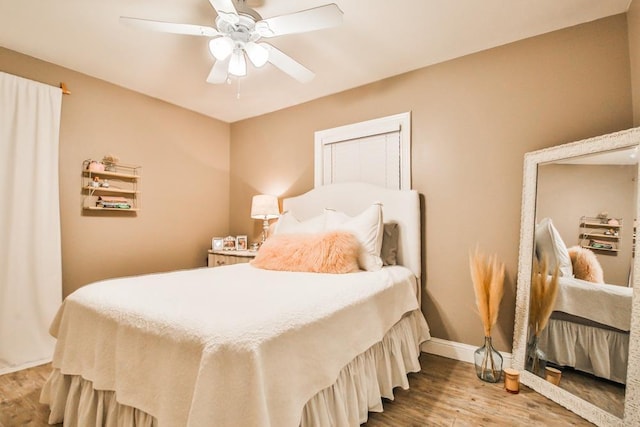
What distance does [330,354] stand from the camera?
1359mm

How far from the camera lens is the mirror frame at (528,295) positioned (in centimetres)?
154

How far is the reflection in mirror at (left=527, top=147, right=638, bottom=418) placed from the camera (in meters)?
1.67

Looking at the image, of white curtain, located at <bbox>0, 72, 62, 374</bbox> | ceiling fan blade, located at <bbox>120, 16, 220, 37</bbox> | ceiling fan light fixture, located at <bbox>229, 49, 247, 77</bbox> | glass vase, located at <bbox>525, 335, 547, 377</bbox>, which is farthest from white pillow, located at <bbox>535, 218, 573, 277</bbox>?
white curtain, located at <bbox>0, 72, 62, 374</bbox>

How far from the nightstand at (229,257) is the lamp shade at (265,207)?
44 centimetres

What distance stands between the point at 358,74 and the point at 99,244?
2955 mm

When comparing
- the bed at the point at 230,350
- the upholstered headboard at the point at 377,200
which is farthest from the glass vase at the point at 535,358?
the upholstered headboard at the point at 377,200

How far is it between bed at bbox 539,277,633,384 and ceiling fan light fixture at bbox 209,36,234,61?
2.51 m

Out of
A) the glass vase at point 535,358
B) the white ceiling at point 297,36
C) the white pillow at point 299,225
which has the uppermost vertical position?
the white ceiling at point 297,36

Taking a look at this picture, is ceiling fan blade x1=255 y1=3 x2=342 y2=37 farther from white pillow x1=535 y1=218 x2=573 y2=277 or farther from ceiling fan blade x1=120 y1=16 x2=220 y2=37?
white pillow x1=535 y1=218 x2=573 y2=277

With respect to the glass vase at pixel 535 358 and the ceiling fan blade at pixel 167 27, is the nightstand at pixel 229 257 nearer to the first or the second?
the ceiling fan blade at pixel 167 27

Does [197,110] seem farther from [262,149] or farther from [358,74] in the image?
[358,74]

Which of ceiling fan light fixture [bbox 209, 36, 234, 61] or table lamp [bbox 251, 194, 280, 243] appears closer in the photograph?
ceiling fan light fixture [bbox 209, 36, 234, 61]

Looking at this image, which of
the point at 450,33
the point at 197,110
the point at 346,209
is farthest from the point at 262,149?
the point at 450,33

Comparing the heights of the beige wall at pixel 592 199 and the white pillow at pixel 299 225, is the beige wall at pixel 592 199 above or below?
above
